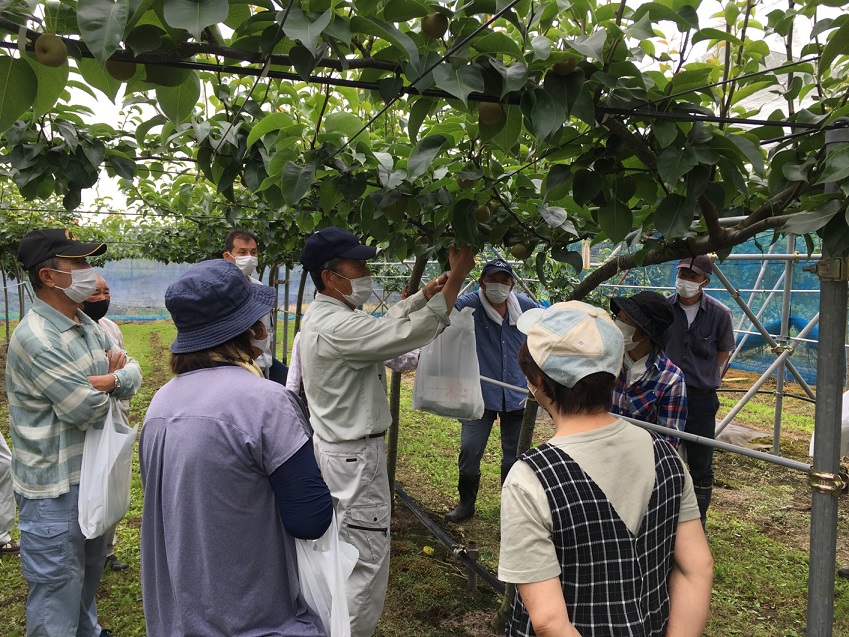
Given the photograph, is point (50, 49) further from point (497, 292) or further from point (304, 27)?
point (497, 292)

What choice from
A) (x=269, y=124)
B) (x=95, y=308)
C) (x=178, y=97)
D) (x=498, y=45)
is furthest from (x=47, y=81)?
(x=95, y=308)

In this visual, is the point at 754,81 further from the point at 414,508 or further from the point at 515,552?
the point at 414,508

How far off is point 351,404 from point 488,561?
174 cm

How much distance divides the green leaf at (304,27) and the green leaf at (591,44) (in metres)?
0.43

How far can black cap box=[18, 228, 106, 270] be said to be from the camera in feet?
7.77

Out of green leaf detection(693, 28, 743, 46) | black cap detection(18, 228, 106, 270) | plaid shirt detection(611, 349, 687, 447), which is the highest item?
green leaf detection(693, 28, 743, 46)

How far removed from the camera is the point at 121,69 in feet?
3.32

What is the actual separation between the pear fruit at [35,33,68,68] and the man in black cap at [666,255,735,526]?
320 centimetres

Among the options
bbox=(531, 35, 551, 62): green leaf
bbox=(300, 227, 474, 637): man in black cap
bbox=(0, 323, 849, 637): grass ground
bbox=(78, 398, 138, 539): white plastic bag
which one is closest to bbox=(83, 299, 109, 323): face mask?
bbox=(78, 398, 138, 539): white plastic bag

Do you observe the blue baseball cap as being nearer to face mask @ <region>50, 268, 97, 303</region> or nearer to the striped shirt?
the striped shirt

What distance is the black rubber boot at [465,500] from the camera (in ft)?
14.0

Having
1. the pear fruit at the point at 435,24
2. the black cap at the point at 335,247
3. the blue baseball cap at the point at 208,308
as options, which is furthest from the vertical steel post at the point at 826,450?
the black cap at the point at 335,247

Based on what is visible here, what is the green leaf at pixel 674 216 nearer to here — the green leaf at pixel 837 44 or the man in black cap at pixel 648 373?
the green leaf at pixel 837 44

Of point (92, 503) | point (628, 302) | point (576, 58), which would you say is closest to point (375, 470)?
point (92, 503)
